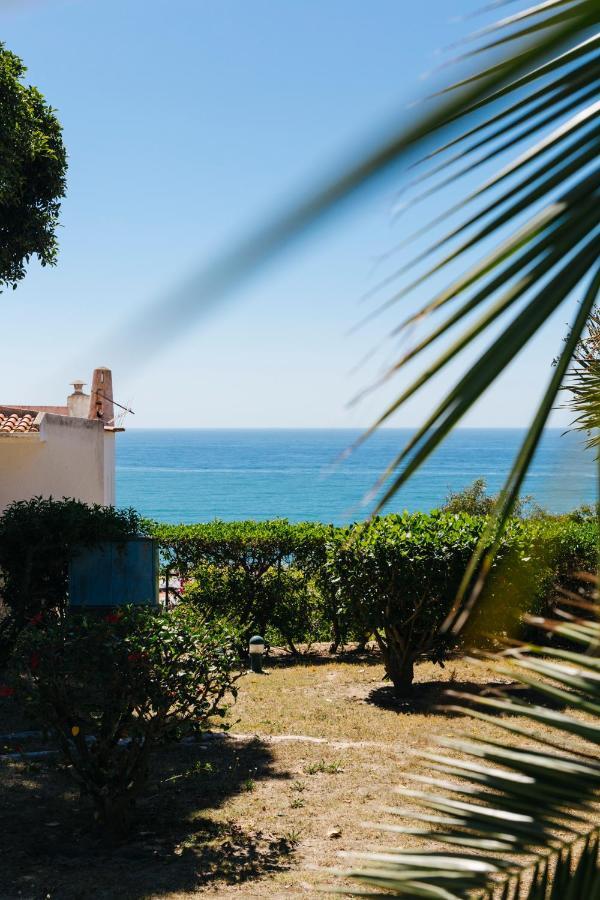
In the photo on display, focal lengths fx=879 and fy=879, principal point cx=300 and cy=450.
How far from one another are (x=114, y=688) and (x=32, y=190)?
10.0 meters

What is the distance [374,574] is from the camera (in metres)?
9.87

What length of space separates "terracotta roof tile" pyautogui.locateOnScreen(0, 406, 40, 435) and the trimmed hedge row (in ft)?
8.07

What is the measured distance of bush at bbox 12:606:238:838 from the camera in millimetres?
5648

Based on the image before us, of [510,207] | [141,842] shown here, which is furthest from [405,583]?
[510,207]

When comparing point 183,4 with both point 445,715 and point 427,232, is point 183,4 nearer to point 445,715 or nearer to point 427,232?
point 427,232

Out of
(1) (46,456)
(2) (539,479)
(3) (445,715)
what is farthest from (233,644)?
(1) (46,456)

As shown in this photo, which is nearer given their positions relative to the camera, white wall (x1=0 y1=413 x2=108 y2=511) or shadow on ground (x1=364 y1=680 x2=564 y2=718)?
shadow on ground (x1=364 y1=680 x2=564 y2=718)

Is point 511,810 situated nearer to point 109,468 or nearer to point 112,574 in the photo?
point 112,574

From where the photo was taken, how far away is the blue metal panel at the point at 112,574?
10.8 m

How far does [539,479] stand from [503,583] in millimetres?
10158

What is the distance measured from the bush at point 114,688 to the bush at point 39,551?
194 inches

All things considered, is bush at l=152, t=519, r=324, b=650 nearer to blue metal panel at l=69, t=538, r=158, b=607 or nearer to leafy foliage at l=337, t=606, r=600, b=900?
blue metal panel at l=69, t=538, r=158, b=607

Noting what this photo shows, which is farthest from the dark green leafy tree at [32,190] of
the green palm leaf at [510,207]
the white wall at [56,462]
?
the green palm leaf at [510,207]

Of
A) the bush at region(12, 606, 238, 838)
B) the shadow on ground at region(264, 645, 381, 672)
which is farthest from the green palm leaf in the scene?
the shadow on ground at region(264, 645, 381, 672)
